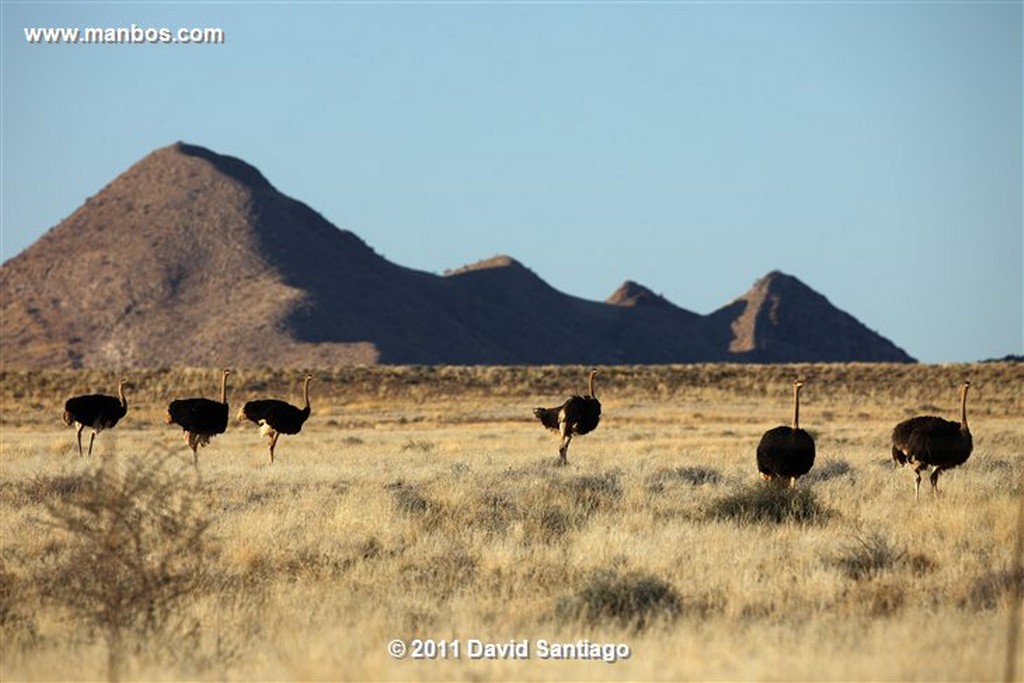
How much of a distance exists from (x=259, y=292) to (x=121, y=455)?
368 ft

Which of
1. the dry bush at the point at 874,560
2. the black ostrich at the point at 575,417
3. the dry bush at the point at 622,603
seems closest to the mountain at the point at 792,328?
the black ostrich at the point at 575,417

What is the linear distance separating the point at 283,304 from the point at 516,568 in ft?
402

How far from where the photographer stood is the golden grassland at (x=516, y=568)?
9898 mm

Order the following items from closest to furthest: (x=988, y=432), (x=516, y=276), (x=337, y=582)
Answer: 1. (x=337, y=582)
2. (x=988, y=432)
3. (x=516, y=276)

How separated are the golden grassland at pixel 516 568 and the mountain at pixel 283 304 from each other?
100173mm

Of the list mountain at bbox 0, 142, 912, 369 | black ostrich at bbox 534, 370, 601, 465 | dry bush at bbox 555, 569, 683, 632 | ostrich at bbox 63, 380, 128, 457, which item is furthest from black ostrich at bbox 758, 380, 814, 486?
mountain at bbox 0, 142, 912, 369

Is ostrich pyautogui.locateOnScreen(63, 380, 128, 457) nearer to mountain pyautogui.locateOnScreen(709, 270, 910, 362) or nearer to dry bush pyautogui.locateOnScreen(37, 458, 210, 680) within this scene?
dry bush pyautogui.locateOnScreen(37, 458, 210, 680)

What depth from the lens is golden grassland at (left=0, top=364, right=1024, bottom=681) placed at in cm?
990

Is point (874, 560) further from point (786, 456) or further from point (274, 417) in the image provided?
point (274, 417)

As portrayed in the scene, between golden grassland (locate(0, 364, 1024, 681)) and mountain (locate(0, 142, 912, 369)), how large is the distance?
100 meters

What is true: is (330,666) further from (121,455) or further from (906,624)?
(121,455)

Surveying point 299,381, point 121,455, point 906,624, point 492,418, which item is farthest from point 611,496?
point 299,381

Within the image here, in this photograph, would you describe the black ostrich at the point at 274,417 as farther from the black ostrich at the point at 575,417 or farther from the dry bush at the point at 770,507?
the dry bush at the point at 770,507

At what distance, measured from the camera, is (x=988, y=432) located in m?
35.3
